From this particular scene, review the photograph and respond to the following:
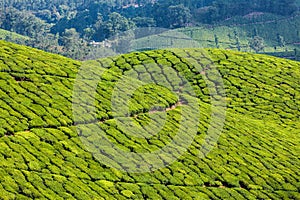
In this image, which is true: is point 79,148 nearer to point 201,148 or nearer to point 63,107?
point 63,107

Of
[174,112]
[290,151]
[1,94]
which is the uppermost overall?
[1,94]

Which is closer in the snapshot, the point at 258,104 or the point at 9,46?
the point at 9,46

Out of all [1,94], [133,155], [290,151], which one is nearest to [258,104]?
[290,151]

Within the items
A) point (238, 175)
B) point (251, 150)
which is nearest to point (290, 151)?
point (251, 150)

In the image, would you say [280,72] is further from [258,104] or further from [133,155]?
[133,155]

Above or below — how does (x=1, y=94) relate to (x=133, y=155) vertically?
above

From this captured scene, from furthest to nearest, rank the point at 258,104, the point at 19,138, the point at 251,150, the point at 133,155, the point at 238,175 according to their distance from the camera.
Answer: the point at 258,104, the point at 251,150, the point at 238,175, the point at 133,155, the point at 19,138

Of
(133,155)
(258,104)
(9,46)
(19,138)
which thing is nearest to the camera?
(19,138)
